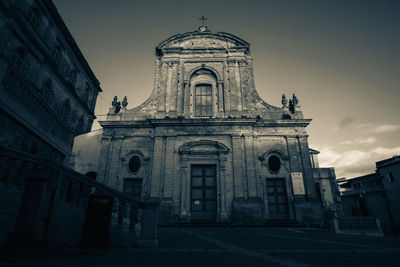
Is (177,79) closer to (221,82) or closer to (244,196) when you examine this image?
(221,82)

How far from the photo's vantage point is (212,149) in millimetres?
14289

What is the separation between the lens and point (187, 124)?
14.7m

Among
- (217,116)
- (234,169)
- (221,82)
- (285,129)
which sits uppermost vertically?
(221,82)

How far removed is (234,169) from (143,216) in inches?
371

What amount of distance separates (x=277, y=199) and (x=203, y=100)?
8479mm

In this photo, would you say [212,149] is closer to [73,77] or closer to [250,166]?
[250,166]

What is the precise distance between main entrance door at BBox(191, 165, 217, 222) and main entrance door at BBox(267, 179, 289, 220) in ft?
11.3

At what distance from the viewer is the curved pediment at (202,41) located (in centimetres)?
1762

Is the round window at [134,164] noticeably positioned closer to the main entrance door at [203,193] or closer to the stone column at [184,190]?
the stone column at [184,190]

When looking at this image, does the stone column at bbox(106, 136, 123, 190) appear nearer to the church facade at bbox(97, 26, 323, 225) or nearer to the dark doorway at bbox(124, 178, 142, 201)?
the church facade at bbox(97, 26, 323, 225)

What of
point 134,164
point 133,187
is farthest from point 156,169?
point 133,187

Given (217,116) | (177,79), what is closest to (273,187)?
(217,116)

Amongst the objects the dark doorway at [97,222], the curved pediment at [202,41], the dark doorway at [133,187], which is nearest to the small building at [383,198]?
the curved pediment at [202,41]

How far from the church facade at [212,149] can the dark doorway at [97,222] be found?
8047 mm
